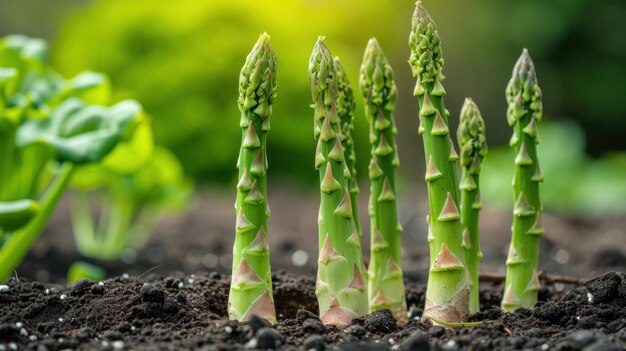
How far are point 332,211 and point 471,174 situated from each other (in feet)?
2.33

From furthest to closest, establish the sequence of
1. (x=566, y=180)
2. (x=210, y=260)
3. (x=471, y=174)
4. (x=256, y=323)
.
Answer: (x=566, y=180) → (x=210, y=260) → (x=471, y=174) → (x=256, y=323)

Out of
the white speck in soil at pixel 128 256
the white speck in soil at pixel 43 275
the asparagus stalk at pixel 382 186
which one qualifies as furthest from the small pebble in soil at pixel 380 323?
the white speck in soil at pixel 128 256

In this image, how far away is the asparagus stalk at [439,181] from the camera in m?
3.26

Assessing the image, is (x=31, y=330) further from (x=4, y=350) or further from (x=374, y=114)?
(x=374, y=114)

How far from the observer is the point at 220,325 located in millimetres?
2922

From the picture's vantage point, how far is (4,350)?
2.72 metres

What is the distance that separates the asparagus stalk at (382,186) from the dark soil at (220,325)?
23cm

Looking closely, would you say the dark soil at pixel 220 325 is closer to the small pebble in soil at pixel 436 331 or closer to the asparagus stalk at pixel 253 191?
the small pebble in soil at pixel 436 331

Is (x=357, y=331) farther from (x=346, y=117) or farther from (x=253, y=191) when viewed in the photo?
(x=346, y=117)

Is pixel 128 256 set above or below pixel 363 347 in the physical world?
below

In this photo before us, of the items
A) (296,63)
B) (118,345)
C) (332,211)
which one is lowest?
(118,345)

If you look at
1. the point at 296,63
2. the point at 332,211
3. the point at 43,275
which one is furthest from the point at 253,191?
the point at 296,63

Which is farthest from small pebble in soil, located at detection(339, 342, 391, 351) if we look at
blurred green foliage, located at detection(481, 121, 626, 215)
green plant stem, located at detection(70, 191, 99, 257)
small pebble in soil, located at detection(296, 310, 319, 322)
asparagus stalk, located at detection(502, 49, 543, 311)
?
blurred green foliage, located at detection(481, 121, 626, 215)

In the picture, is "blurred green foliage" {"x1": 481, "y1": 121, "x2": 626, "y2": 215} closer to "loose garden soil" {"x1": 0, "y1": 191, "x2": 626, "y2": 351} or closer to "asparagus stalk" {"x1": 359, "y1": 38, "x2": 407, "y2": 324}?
"loose garden soil" {"x1": 0, "y1": 191, "x2": 626, "y2": 351}
